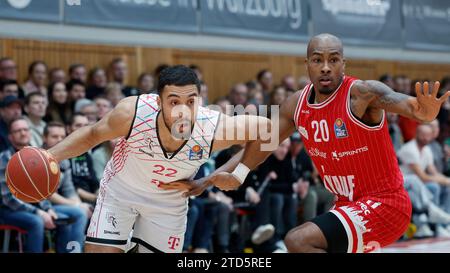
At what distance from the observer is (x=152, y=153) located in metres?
5.82

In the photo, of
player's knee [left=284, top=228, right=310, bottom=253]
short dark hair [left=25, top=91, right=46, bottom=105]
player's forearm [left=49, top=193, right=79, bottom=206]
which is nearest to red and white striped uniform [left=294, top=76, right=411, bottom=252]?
player's knee [left=284, top=228, right=310, bottom=253]

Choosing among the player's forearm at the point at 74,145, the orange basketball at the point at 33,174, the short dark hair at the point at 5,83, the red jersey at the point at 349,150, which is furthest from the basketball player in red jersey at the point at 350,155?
the short dark hair at the point at 5,83

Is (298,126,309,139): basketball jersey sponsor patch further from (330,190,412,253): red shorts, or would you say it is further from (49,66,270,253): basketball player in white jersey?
(330,190,412,253): red shorts

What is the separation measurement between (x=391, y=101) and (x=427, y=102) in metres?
0.35

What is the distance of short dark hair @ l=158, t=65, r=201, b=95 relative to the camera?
18.3ft

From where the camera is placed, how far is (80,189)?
9.52 metres

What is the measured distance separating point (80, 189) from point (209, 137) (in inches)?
159

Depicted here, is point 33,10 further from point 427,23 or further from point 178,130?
point 427,23

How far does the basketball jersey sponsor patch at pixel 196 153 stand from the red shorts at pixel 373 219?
1045 mm

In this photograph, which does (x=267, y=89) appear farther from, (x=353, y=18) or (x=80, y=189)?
(x=80, y=189)

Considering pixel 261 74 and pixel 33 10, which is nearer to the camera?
pixel 33 10

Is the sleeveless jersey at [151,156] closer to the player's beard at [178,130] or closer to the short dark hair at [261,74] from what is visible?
the player's beard at [178,130]

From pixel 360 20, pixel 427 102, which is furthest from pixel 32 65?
pixel 427 102

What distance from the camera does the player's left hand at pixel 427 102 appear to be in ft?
16.7
